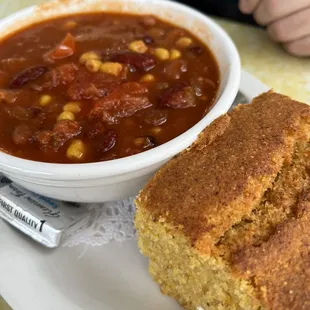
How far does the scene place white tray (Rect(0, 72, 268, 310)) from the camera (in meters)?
1.83

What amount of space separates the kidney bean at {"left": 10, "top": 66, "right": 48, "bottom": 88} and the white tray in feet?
2.21

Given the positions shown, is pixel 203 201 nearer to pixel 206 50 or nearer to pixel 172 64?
pixel 172 64

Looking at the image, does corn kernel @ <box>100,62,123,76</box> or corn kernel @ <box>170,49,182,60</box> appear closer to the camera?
corn kernel @ <box>100,62,123,76</box>

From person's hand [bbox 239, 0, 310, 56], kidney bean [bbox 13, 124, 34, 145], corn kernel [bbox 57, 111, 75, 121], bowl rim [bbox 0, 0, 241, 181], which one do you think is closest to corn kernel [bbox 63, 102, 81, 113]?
corn kernel [bbox 57, 111, 75, 121]

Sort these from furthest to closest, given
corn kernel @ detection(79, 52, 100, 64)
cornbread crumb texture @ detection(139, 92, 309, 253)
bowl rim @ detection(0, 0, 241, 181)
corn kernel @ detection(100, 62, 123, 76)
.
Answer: corn kernel @ detection(79, 52, 100, 64) < corn kernel @ detection(100, 62, 123, 76) < bowl rim @ detection(0, 0, 241, 181) < cornbread crumb texture @ detection(139, 92, 309, 253)

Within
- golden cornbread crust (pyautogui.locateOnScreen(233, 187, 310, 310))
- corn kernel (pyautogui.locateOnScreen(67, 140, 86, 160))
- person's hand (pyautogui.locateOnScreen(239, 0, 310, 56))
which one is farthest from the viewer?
person's hand (pyautogui.locateOnScreen(239, 0, 310, 56))

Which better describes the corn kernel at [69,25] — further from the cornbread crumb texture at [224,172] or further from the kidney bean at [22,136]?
the cornbread crumb texture at [224,172]

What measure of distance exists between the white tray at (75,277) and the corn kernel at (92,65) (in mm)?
845

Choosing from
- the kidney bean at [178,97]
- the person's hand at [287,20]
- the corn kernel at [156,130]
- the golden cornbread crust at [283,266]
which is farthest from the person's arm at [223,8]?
the golden cornbread crust at [283,266]

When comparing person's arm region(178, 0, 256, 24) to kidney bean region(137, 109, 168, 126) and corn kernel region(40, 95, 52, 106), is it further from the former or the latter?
corn kernel region(40, 95, 52, 106)

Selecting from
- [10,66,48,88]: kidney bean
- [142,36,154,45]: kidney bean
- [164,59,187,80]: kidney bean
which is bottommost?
[164,59,187,80]: kidney bean

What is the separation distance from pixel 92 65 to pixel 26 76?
0.32 m

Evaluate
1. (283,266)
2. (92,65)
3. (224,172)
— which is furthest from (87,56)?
(283,266)

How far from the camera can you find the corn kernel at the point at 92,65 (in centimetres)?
229
